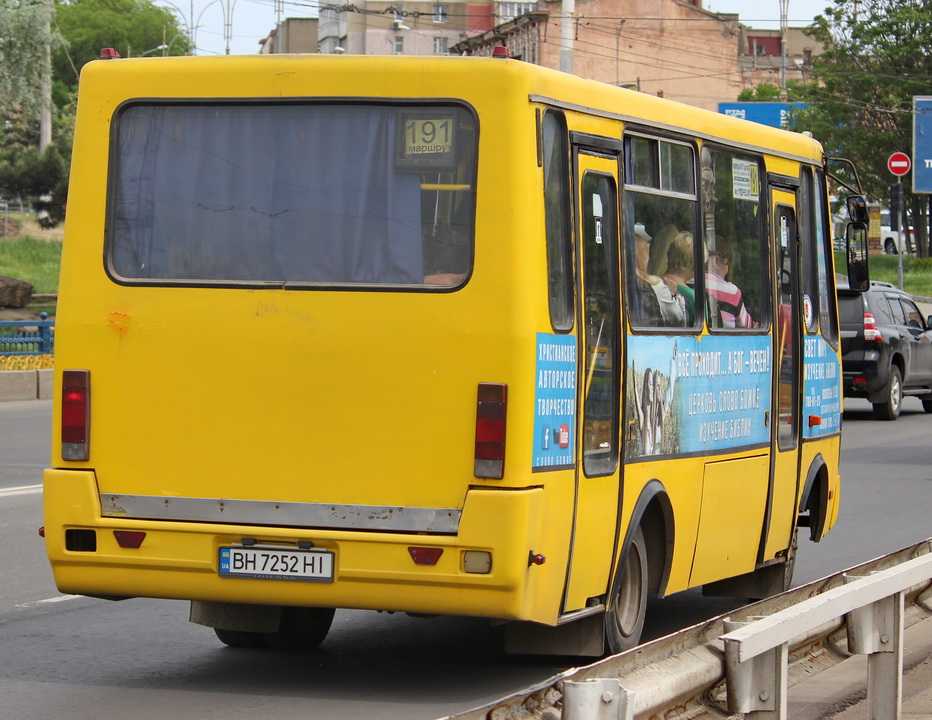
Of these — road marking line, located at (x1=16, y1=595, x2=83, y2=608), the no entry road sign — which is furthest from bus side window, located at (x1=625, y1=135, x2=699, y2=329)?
the no entry road sign

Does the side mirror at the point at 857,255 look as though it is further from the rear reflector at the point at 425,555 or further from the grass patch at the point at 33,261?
the grass patch at the point at 33,261

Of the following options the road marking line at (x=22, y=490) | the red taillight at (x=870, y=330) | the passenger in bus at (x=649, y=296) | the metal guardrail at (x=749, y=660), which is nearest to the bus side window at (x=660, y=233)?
the passenger in bus at (x=649, y=296)

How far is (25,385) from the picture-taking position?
25.6m

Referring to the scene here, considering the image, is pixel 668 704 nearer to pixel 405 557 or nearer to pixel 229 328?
pixel 405 557

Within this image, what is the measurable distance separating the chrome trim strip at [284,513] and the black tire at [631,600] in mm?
1336

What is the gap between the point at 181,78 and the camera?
23.2ft

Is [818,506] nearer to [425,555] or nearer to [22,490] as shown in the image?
[425,555]

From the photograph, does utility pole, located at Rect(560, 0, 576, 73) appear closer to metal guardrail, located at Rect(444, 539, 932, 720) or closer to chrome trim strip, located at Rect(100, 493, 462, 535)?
chrome trim strip, located at Rect(100, 493, 462, 535)

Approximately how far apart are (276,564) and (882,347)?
61.9 feet

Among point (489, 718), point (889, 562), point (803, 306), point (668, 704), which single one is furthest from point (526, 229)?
point (803, 306)

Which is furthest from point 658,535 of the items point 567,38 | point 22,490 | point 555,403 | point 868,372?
point 567,38

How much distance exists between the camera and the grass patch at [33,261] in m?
45.8

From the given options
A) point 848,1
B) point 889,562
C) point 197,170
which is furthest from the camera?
point 848,1

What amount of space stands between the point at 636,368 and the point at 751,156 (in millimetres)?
2153
